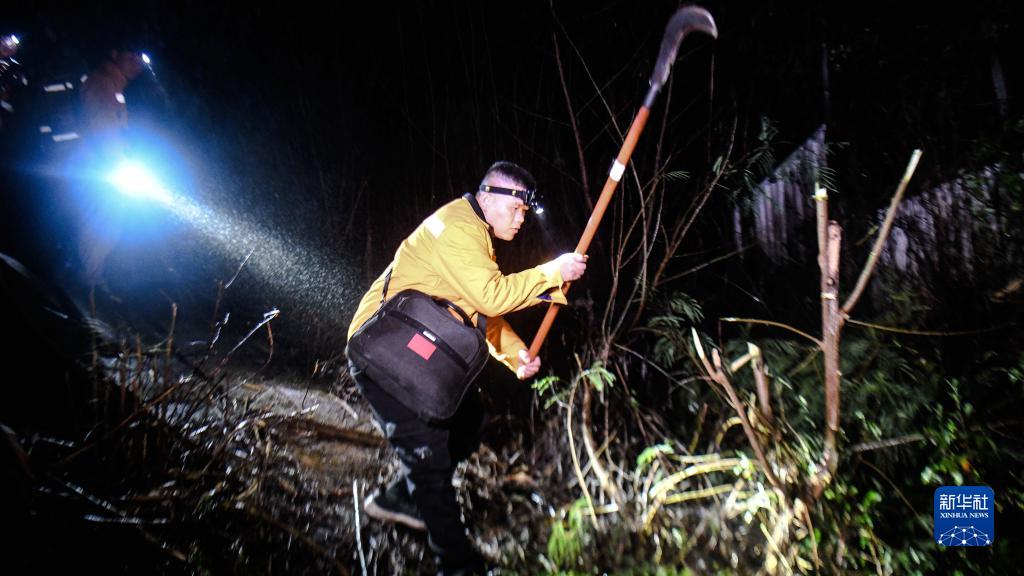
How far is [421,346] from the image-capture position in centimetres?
238

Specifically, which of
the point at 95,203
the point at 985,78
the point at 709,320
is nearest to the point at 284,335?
the point at 95,203

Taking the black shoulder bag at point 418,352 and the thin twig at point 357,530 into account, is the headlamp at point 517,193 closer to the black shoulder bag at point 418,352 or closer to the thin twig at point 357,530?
the black shoulder bag at point 418,352

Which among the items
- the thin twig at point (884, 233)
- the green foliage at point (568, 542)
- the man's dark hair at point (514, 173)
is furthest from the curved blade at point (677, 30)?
the green foliage at point (568, 542)

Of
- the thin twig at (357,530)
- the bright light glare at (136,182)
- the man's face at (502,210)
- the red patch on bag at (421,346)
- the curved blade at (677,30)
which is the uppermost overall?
the bright light glare at (136,182)

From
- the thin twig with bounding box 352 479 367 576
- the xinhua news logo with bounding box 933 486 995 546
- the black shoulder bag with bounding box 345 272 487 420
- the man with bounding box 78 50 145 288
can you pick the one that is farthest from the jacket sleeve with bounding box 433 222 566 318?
the man with bounding box 78 50 145 288

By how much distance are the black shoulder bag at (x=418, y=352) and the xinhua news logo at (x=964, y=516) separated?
316cm

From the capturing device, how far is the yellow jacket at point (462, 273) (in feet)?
7.91

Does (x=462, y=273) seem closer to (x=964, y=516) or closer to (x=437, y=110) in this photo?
(x=964, y=516)

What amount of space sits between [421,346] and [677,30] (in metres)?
2.44

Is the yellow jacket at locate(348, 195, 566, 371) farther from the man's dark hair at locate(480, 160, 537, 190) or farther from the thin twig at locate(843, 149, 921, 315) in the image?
the thin twig at locate(843, 149, 921, 315)

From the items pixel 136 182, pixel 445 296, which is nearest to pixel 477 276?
pixel 445 296

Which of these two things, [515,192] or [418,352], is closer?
[418,352]

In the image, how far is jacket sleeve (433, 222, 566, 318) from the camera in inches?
94.3

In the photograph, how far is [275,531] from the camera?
9.32 feet
